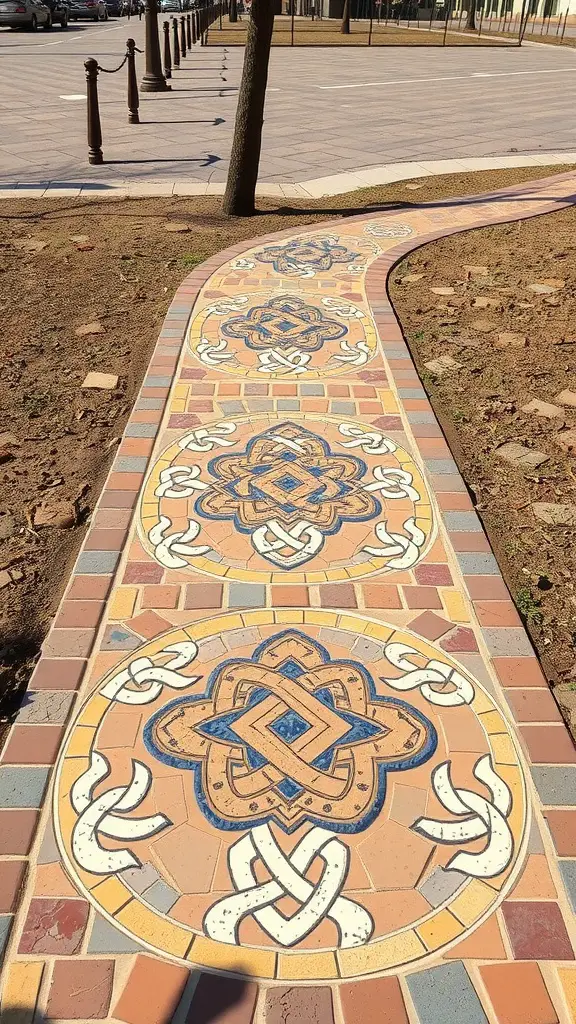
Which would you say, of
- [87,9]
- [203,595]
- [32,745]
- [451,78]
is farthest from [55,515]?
[87,9]

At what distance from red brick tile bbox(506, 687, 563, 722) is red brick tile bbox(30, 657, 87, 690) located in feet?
4.26

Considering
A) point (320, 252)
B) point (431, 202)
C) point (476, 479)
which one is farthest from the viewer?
point (431, 202)

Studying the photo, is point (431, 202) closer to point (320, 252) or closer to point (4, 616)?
point (320, 252)

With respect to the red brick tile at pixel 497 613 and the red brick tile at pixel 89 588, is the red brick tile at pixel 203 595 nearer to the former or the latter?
the red brick tile at pixel 89 588

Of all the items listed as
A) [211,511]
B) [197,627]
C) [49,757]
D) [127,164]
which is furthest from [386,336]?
[127,164]

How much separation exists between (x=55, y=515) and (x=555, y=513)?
2083 millimetres

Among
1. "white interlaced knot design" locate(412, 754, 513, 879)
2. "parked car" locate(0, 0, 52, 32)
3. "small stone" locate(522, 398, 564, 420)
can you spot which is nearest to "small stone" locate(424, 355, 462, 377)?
"small stone" locate(522, 398, 564, 420)

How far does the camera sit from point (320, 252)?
633 cm

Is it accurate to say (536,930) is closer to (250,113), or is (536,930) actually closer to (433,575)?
(433,575)

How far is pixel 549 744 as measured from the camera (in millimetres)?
2117

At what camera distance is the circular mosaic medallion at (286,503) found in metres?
2.83

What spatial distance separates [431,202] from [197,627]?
6686 millimetres

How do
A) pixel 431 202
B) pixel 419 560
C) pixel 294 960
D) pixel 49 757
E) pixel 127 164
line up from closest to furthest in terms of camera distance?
pixel 294 960 → pixel 49 757 → pixel 419 560 → pixel 431 202 → pixel 127 164

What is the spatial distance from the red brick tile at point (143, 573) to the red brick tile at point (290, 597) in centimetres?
42
